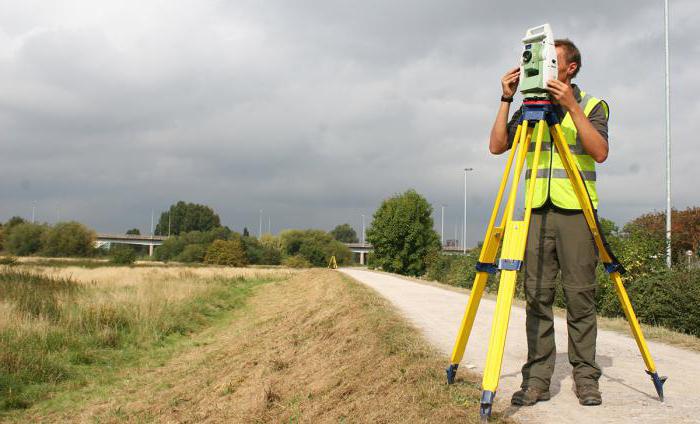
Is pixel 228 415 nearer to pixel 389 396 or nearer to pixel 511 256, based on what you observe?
pixel 389 396

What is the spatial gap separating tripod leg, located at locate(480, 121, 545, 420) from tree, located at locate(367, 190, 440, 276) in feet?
155

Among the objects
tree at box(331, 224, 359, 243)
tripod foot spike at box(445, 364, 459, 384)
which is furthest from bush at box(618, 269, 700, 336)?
tree at box(331, 224, 359, 243)

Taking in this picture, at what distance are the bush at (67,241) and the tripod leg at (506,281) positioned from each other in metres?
78.2

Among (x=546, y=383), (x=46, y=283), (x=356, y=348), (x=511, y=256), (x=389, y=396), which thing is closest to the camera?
(x=511, y=256)

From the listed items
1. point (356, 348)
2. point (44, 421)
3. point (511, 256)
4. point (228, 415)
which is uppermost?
point (511, 256)

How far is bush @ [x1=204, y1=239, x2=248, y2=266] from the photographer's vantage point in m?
72.8

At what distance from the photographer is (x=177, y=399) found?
7.90m

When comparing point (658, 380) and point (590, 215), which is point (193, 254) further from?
point (590, 215)

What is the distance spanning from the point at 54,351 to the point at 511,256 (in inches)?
413

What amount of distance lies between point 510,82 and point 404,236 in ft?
157

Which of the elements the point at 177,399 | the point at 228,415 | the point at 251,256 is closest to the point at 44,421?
the point at 177,399

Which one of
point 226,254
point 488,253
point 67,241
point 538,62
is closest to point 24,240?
point 67,241

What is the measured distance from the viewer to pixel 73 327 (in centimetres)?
1248

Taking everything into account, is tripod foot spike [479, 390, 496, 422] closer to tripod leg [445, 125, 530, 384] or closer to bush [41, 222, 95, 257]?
tripod leg [445, 125, 530, 384]
